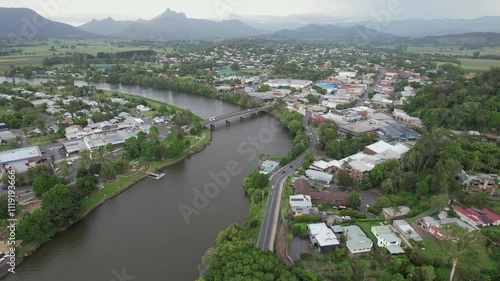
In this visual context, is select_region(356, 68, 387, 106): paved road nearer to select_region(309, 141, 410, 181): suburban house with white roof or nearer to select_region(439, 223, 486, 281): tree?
select_region(309, 141, 410, 181): suburban house with white roof

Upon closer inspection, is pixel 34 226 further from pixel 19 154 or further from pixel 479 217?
pixel 479 217

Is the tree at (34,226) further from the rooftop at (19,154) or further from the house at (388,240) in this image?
the house at (388,240)

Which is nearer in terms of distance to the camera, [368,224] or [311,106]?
[368,224]

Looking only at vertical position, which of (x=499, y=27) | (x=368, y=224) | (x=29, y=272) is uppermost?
(x=499, y=27)

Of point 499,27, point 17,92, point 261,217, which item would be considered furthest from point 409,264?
point 499,27

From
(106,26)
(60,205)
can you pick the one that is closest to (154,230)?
(60,205)

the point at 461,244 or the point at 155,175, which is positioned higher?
the point at 461,244

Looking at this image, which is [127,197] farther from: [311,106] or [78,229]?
[311,106]
